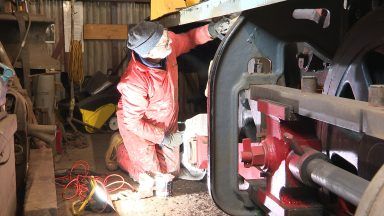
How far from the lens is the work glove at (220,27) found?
3229mm

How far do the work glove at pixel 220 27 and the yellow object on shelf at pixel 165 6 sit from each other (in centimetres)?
32

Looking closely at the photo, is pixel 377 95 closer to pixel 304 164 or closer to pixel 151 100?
pixel 304 164

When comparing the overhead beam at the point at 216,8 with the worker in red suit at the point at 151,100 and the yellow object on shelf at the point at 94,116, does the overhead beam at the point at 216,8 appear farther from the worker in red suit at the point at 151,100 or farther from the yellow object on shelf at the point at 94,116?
the yellow object on shelf at the point at 94,116

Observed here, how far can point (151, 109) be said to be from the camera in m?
4.04

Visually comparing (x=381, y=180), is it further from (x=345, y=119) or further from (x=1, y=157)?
(x=1, y=157)

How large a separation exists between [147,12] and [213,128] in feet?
23.8

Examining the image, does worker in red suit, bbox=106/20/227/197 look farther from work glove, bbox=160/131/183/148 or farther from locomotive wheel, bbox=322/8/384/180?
locomotive wheel, bbox=322/8/384/180

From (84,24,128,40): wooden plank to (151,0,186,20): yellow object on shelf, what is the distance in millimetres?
4867

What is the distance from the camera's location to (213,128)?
1879 mm

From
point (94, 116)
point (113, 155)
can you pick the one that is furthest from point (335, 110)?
point (94, 116)

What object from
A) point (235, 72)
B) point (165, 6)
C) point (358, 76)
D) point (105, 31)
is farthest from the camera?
point (105, 31)

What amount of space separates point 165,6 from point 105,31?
5.23 meters

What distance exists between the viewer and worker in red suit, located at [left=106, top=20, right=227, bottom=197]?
363 cm

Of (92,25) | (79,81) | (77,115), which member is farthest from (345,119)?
(92,25)
